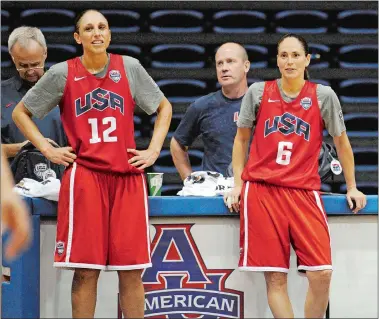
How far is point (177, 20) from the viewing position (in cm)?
657

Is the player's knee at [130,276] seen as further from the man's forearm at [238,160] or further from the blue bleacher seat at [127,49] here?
the blue bleacher seat at [127,49]

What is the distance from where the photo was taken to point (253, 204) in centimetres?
415

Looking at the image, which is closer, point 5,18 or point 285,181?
point 285,181

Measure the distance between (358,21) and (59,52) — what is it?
7.74ft

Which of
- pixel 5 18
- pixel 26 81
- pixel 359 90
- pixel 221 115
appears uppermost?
pixel 5 18

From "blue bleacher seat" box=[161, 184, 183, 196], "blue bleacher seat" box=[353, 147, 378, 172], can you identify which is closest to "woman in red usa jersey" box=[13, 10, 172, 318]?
"blue bleacher seat" box=[161, 184, 183, 196]

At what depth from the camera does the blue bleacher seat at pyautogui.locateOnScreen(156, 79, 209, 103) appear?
6.43m

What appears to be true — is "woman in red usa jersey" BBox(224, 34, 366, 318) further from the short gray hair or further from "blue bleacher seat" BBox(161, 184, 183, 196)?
"blue bleacher seat" BBox(161, 184, 183, 196)

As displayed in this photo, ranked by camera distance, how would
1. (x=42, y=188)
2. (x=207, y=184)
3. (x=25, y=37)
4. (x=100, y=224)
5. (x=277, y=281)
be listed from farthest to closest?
(x=25, y=37) → (x=207, y=184) → (x=42, y=188) → (x=277, y=281) → (x=100, y=224)

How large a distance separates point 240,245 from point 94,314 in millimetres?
858

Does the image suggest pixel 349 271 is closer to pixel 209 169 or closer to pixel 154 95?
pixel 209 169

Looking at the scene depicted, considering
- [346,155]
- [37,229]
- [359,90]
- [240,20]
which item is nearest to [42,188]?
[37,229]

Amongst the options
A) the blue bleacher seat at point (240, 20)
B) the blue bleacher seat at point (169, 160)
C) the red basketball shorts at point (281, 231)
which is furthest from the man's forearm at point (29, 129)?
the blue bleacher seat at point (240, 20)

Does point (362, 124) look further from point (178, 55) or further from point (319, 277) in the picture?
point (319, 277)
